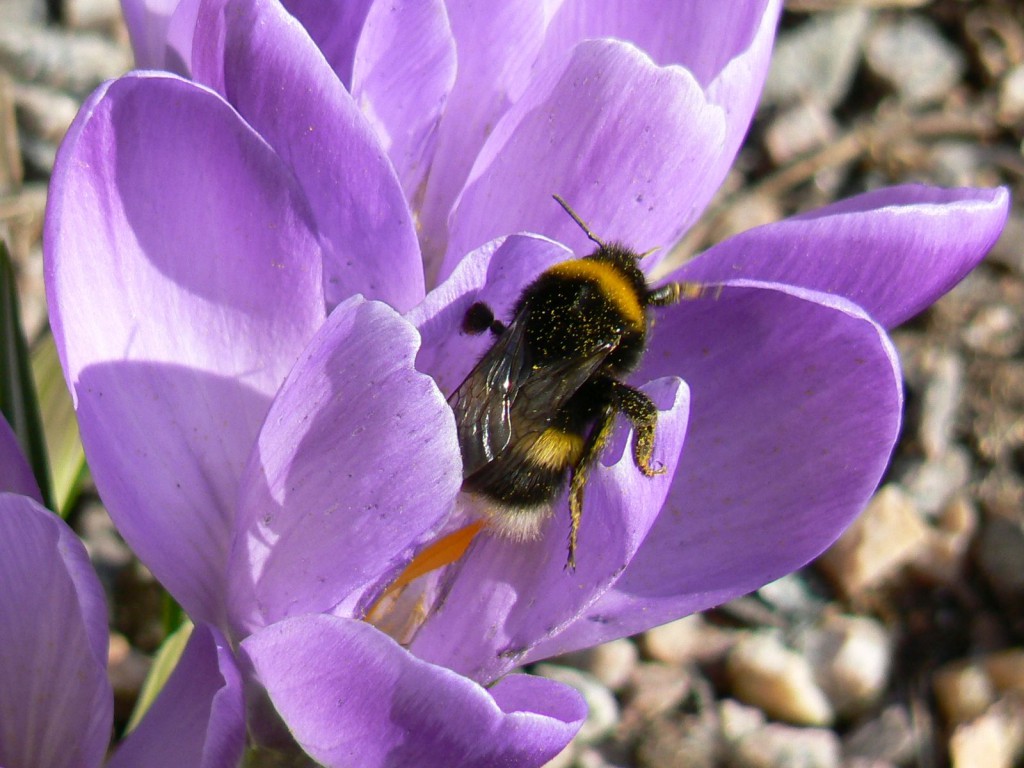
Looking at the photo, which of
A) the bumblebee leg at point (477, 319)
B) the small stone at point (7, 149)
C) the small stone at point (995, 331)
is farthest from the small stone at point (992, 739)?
the small stone at point (7, 149)

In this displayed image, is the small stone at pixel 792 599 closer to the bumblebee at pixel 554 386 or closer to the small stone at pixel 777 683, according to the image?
the small stone at pixel 777 683

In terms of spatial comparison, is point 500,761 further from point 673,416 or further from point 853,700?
point 853,700

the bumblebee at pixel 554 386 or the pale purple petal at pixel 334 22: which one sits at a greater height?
the pale purple petal at pixel 334 22

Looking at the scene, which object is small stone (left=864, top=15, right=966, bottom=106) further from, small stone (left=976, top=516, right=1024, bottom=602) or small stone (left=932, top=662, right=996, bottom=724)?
small stone (left=932, top=662, right=996, bottom=724)

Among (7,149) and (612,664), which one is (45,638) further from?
(7,149)

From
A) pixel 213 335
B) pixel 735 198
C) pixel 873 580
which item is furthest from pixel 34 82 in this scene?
pixel 873 580

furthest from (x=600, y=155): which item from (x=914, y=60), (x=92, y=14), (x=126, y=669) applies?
(x=914, y=60)
